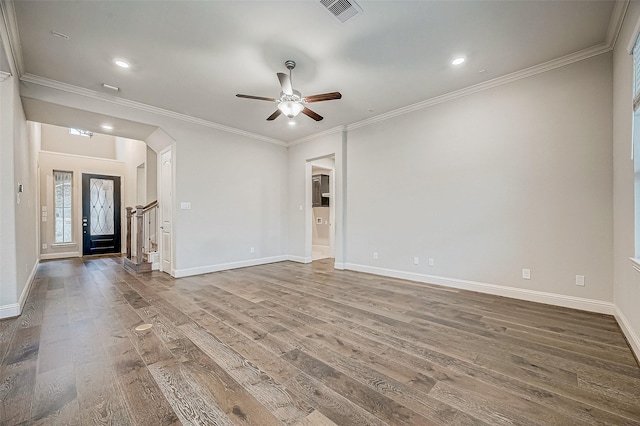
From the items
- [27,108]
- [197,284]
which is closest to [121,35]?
[27,108]

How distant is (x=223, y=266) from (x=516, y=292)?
4.90m

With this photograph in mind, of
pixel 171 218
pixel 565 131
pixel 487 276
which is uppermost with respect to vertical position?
pixel 565 131

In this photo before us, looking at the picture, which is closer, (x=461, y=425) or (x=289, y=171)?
(x=461, y=425)

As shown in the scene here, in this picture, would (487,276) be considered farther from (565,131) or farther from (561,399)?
(561,399)

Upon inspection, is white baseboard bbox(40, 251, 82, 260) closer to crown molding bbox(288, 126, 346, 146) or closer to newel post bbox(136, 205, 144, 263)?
newel post bbox(136, 205, 144, 263)

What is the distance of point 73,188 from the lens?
7.46m

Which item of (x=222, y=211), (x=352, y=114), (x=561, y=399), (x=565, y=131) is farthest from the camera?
(x=222, y=211)

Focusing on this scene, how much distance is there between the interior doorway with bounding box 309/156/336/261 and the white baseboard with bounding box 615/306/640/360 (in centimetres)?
547

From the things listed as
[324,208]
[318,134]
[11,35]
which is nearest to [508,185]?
[318,134]

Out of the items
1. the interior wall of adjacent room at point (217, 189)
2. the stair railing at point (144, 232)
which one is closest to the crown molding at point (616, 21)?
the interior wall of adjacent room at point (217, 189)

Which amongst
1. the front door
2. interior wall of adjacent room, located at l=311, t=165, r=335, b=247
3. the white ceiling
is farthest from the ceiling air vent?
the front door

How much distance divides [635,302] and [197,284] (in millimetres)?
5025

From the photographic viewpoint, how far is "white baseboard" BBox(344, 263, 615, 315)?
294cm

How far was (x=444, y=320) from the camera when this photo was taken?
2.76 metres
